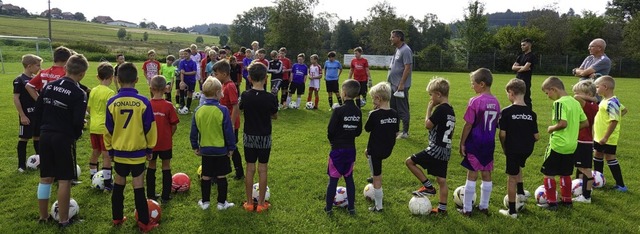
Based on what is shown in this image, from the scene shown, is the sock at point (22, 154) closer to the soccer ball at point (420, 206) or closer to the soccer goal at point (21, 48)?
the soccer ball at point (420, 206)

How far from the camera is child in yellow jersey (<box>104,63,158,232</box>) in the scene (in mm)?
4535

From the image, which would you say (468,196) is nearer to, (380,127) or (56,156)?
(380,127)

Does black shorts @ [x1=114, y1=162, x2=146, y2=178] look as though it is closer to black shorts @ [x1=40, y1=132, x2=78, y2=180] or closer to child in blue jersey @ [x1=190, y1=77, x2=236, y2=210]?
black shorts @ [x1=40, y1=132, x2=78, y2=180]

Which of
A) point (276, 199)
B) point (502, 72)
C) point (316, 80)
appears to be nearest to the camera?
point (276, 199)

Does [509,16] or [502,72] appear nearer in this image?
[502,72]

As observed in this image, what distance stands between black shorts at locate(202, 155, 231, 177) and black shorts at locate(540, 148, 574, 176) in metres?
4.05

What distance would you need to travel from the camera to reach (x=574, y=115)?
17.6 ft

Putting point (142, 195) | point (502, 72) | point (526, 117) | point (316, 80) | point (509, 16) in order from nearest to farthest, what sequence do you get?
1. point (142, 195)
2. point (526, 117)
3. point (316, 80)
4. point (502, 72)
5. point (509, 16)

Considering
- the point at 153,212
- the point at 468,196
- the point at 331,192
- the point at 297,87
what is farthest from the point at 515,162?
the point at 297,87

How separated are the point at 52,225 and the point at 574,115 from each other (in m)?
6.29

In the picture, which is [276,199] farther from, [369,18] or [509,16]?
[509,16]

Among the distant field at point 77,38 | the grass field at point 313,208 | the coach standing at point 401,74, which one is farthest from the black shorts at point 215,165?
the distant field at point 77,38

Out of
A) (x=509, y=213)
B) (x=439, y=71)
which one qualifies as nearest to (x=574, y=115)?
(x=509, y=213)

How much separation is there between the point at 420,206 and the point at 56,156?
4183mm
